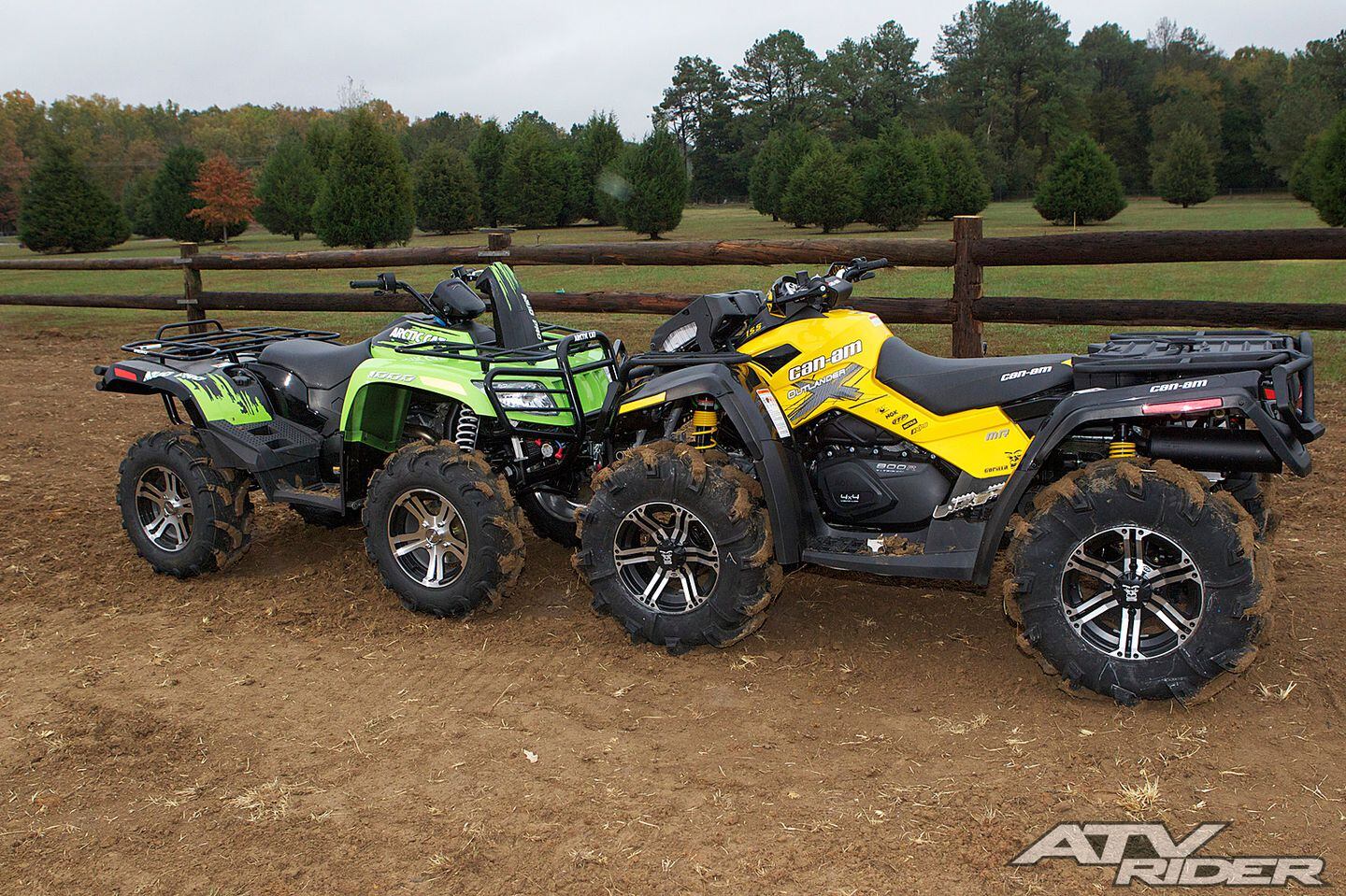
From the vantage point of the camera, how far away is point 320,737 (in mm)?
3953

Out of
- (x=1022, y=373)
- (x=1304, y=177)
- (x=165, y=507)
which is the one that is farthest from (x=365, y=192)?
(x=1304, y=177)

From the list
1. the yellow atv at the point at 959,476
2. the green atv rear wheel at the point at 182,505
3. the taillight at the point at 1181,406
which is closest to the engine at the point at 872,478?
the yellow atv at the point at 959,476

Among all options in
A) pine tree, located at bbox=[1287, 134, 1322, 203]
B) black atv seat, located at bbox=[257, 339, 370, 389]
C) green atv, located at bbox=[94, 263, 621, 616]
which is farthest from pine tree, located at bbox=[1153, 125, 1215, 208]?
black atv seat, located at bbox=[257, 339, 370, 389]

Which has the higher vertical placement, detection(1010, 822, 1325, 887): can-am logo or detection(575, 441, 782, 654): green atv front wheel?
detection(575, 441, 782, 654): green atv front wheel

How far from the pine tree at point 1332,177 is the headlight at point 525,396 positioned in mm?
29001

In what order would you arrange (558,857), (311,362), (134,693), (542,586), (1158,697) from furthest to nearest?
(311,362)
(542,586)
(134,693)
(1158,697)
(558,857)

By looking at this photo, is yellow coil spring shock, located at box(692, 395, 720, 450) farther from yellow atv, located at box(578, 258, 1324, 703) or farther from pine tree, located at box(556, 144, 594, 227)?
pine tree, located at box(556, 144, 594, 227)

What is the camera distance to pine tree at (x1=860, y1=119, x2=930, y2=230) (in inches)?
1373

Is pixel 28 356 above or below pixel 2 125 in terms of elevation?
below

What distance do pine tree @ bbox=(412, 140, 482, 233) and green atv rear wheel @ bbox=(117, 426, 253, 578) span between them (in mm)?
32418

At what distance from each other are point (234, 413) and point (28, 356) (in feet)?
32.9

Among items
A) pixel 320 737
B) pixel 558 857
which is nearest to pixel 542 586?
pixel 320 737

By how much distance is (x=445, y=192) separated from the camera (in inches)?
1447

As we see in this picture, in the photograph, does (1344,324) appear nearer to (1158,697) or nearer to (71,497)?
(1158,697)
